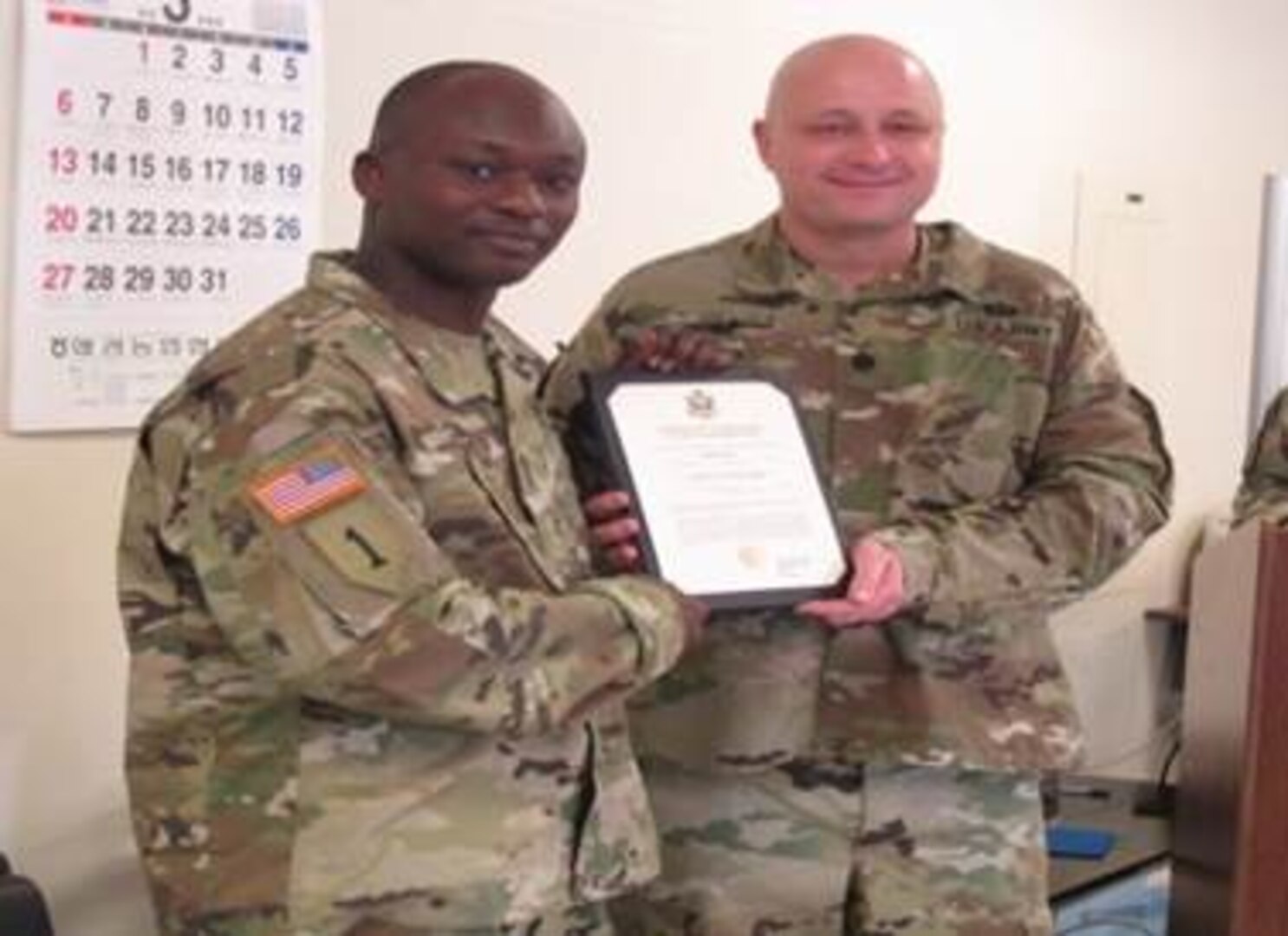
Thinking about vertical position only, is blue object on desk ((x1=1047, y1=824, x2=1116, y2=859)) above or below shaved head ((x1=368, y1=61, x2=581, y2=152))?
below

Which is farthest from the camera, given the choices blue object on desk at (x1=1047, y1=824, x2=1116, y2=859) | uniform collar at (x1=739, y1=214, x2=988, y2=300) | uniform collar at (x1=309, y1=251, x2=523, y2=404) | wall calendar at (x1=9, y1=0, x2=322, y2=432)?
blue object on desk at (x1=1047, y1=824, x2=1116, y2=859)

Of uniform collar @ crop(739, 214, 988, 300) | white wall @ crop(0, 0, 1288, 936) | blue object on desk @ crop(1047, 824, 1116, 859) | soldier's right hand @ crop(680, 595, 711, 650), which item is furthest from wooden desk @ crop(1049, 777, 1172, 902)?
soldier's right hand @ crop(680, 595, 711, 650)

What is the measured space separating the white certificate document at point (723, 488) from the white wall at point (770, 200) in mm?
781

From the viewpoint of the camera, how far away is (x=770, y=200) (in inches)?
119

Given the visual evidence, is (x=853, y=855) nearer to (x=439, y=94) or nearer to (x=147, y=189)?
(x=439, y=94)

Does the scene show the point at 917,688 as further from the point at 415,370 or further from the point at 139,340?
the point at 139,340

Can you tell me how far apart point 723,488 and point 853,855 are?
429 mm

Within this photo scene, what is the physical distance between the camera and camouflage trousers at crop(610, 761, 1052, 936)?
187cm

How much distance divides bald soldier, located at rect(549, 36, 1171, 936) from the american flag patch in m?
0.53

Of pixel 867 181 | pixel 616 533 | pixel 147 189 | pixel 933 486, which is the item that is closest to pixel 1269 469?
pixel 933 486

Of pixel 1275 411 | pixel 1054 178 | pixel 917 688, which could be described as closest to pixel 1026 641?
pixel 917 688

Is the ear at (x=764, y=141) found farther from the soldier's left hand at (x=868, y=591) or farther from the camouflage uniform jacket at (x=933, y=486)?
the soldier's left hand at (x=868, y=591)

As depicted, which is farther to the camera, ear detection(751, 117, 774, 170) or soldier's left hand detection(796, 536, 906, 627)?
ear detection(751, 117, 774, 170)

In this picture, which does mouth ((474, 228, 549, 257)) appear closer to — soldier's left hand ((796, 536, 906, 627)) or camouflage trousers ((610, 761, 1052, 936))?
soldier's left hand ((796, 536, 906, 627))
